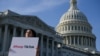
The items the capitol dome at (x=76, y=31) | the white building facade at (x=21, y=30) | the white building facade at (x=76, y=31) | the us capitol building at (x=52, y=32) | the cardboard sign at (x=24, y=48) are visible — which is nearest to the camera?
the cardboard sign at (x=24, y=48)

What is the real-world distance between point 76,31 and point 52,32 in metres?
41.8

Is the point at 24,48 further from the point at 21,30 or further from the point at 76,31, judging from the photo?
the point at 76,31

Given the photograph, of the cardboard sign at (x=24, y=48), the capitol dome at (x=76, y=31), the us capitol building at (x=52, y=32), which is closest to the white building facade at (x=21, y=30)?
the us capitol building at (x=52, y=32)

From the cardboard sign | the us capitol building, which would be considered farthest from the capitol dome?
the cardboard sign

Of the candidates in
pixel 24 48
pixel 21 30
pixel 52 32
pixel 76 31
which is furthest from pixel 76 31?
pixel 24 48

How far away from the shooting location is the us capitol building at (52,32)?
2112 inches

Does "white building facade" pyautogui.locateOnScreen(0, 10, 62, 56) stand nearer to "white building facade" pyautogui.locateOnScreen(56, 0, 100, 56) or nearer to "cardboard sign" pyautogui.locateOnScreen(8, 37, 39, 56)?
"white building facade" pyautogui.locateOnScreen(56, 0, 100, 56)

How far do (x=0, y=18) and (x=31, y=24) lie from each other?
8.82 m

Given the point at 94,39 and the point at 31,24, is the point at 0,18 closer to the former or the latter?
the point at 31,24

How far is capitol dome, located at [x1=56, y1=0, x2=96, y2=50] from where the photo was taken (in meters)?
105

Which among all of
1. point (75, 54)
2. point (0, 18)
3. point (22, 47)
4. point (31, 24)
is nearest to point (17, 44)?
point (22, 47)

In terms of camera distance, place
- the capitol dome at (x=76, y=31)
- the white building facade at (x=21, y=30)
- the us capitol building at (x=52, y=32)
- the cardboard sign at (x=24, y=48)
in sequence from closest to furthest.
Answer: the cardboard sign at (x=24, y=48) → the white building facade at (x=21, y=30) → the us capitol building at (x=52, y=32) → the capitol dome at (x=76, y=31)

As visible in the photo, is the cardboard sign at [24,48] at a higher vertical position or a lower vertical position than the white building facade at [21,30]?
lower

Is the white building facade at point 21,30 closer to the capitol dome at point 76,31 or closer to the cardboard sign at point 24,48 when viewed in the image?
the capitol dome at point 76,31
